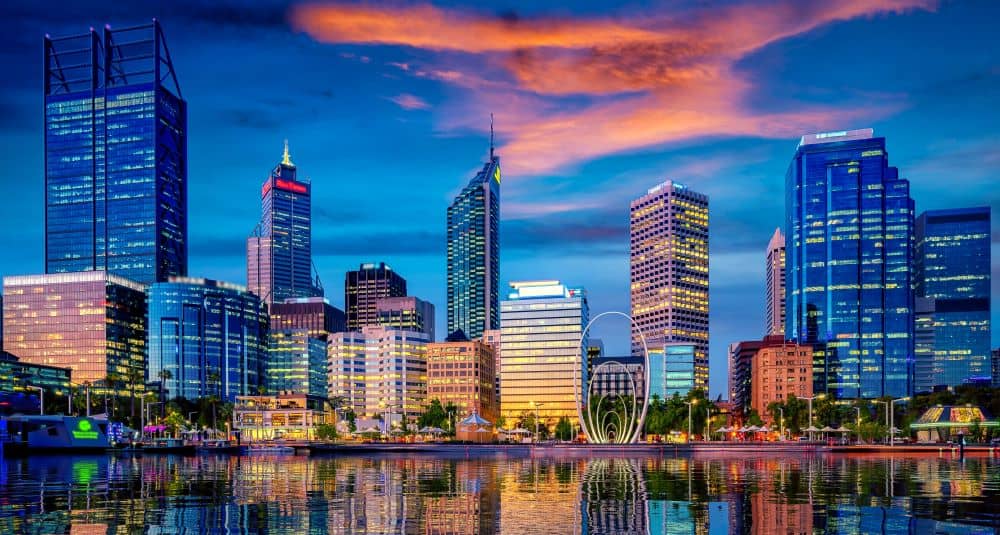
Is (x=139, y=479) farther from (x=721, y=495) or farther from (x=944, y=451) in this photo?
(x=944, y=451)

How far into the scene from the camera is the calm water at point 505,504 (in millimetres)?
45250

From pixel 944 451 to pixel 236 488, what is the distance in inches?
5667

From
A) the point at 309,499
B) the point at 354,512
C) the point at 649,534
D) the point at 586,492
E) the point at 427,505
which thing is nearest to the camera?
the point at 649,534

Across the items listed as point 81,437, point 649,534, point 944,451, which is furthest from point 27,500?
point 944,451

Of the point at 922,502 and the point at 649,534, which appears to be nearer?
the point at 649,534

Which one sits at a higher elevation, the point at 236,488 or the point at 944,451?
the point at 236,488

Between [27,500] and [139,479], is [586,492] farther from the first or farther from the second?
[139,479]

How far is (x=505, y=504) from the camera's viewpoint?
188 feet

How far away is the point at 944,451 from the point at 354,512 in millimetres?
151805

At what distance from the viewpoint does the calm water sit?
4525cm

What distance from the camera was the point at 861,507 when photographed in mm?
54719

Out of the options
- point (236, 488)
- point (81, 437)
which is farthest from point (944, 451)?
point (81, 437)

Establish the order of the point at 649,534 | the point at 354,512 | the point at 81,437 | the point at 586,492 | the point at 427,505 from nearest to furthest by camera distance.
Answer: the point at 649,534
the point at 354,512
the point at 427,505
the point at 586,492
the point at 81,437

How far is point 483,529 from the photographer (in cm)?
4422
